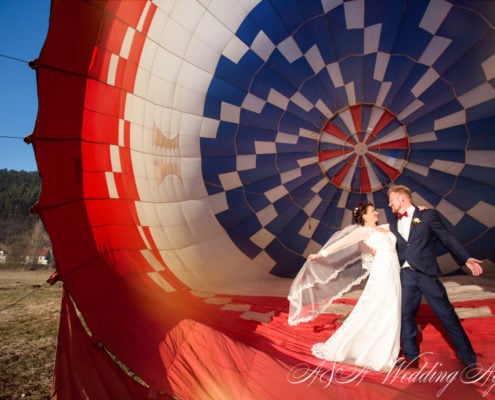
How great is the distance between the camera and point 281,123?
3188mm

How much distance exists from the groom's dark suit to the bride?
2.9 inches

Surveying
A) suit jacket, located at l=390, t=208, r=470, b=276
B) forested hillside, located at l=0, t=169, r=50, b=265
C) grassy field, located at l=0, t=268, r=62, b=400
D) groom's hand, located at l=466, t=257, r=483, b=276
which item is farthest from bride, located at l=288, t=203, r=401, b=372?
forested hillside, located at l=0, t=169, r=50, b=265

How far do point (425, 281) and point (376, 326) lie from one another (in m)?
0.42

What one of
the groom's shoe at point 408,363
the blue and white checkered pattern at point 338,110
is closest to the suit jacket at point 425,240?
the groom's shoe at point 408,363

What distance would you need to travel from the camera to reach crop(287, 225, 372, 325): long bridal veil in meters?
2.58

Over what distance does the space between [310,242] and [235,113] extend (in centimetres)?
162

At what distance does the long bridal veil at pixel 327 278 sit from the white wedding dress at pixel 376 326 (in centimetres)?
28

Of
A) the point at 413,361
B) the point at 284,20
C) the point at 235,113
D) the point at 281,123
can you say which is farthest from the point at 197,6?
the point at 413,361

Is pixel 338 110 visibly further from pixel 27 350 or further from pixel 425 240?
pixel 27 350

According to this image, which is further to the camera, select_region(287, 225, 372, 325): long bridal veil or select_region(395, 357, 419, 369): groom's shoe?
select_region(287, 225, 372, 325): long bridal veil

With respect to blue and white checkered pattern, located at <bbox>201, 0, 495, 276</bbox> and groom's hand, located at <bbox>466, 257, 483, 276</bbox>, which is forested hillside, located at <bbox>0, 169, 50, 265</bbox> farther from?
groom's hand, located at <bbox>466, 257, 483, 276</bbox>

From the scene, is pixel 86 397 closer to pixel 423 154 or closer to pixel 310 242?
pixel 310 242

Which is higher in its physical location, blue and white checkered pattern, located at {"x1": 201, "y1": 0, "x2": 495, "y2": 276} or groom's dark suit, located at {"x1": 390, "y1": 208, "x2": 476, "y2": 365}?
blue and white checkered pattern, located at {"x1": 201, "y1": 0, "x2": 495, "y2": 276}

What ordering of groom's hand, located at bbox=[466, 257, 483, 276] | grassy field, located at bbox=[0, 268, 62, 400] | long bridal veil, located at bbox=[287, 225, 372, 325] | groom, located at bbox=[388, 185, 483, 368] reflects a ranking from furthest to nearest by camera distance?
long bridal veil, located at bbox=[287, 225, 372, 325] → grassy field, located at bbox=[0, 268, 62, 400] → groom, located at bbox=[388, 185, 483, 368] → groom's hand, located at bbox=[466, 257, 483, 276]
